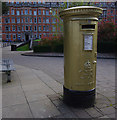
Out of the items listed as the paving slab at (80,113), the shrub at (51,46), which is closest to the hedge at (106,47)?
the shrub at (51,46)

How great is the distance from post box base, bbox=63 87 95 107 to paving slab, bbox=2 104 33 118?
37.6 inches

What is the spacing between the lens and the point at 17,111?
3025 millimetres

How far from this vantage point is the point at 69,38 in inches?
120

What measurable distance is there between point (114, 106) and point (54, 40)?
48.2 ft

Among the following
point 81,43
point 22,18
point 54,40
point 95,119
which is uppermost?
point 22,18

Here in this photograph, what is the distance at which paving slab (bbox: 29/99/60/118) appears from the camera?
286 cm

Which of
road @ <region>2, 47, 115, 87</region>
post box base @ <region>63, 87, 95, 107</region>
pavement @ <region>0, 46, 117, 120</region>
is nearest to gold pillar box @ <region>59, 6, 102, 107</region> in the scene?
post box base @ <region>63, 87, 95, 107</region>

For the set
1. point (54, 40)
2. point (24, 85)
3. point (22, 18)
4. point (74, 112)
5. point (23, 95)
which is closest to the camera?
point (74, 112)

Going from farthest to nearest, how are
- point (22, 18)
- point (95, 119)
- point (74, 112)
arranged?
1. point (22, 18)
2. point (74, 112)
3. point (95, 119)

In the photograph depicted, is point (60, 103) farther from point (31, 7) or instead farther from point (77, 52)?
point (31, 7)

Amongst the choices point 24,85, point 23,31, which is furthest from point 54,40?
point 23,31

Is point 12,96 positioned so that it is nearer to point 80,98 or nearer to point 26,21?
point 80,98

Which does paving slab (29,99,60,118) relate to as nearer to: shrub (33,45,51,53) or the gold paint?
the gold paint

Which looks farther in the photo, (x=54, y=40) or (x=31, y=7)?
(x=31, y=7)
